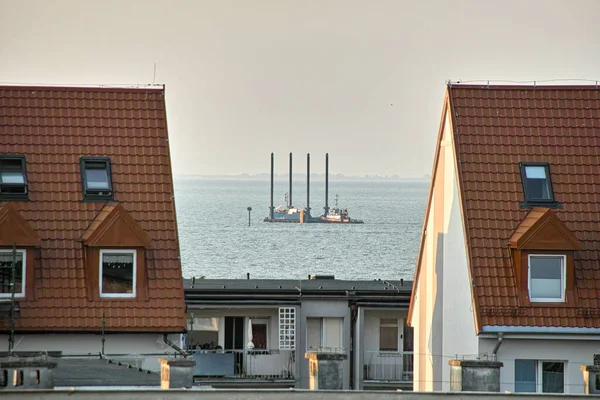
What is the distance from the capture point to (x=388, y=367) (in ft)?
163

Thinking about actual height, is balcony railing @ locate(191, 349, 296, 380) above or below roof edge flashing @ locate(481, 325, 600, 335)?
below

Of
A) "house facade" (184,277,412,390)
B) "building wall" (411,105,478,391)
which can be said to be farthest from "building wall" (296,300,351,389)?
"building wall" (411,105,478,391)

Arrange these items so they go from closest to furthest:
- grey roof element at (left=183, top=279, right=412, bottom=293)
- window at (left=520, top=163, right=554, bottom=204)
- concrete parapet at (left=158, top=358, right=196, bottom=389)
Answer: concrete parapet at (left=158, top=358, right=196, bottom=389), window at (left=520, top=163, right=554, bottom=204), grey roof element at (left=183, top=279, right=412, bottom=293)

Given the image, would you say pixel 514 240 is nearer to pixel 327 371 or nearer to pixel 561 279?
pixel 561 279

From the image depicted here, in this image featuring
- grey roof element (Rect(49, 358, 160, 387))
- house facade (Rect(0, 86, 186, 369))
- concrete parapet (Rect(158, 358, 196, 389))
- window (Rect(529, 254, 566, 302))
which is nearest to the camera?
concrete parapet (Rect(158, 358, 196, 389))

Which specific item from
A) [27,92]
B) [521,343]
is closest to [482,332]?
[521,343]

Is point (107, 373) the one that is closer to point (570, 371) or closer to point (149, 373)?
point (149, 373)

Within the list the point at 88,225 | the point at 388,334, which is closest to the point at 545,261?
the point at 88,225

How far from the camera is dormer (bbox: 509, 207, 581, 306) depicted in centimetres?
3762

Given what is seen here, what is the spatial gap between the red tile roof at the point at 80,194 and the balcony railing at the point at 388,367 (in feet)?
42.0

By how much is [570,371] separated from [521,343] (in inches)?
52.7

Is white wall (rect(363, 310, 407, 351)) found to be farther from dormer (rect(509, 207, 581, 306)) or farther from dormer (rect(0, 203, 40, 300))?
dormer (rect(0, 203, 40, 300))

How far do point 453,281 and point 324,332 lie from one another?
32.5 feet

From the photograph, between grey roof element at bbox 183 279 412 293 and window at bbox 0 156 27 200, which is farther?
grey roof element at bbox 183 279 412 293
